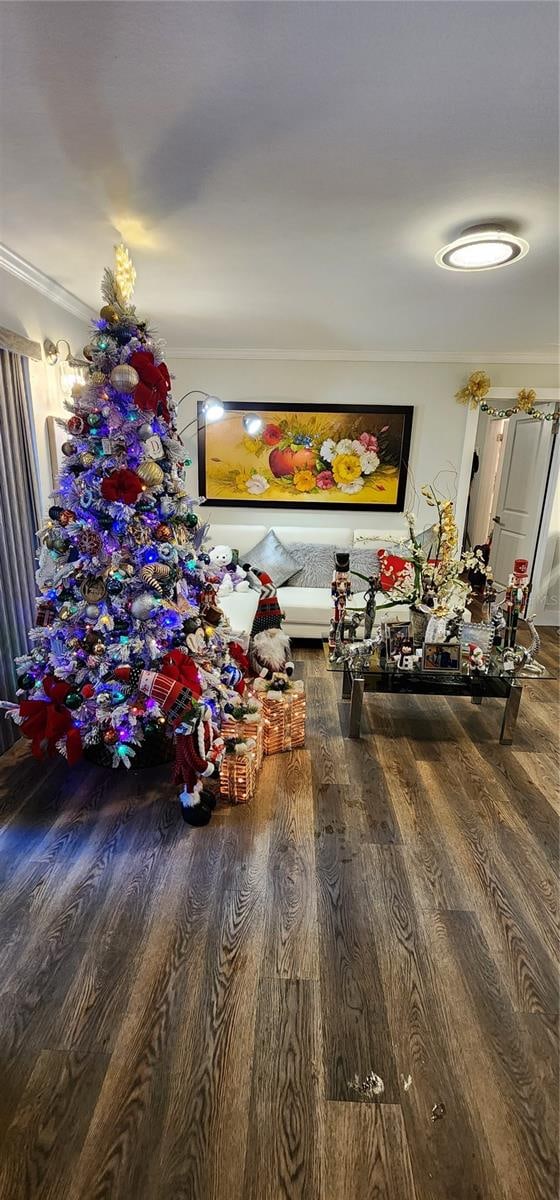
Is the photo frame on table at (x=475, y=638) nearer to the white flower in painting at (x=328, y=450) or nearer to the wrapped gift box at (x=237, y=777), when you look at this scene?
the wrapped gift box at (x=237, y=777)

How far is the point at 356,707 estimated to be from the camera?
8.84ft

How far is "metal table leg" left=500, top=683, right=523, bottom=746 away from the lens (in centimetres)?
268

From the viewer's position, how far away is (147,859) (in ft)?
6.15

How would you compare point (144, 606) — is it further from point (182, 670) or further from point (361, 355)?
point (361, 355)

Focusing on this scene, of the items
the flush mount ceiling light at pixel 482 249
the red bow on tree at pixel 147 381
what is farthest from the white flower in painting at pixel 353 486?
the red bow on tree at pixel 147 381

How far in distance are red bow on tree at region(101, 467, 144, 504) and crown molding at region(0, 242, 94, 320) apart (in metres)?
1.33

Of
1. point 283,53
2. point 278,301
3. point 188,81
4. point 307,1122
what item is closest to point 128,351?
point 188,81

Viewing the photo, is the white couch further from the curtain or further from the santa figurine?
the curtain

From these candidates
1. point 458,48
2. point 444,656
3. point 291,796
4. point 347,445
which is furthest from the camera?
point 347,445

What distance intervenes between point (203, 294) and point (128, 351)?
→ 1159 millimetres

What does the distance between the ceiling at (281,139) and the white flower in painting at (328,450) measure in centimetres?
166

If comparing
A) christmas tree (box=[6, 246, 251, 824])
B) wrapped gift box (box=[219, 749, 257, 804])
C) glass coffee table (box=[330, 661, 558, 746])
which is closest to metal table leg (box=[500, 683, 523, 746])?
glass coffee table (box=[330, 661, 558, 746])

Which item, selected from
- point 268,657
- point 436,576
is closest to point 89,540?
point 268,657

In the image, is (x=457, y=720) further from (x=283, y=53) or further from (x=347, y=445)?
(x=283, y=53)
